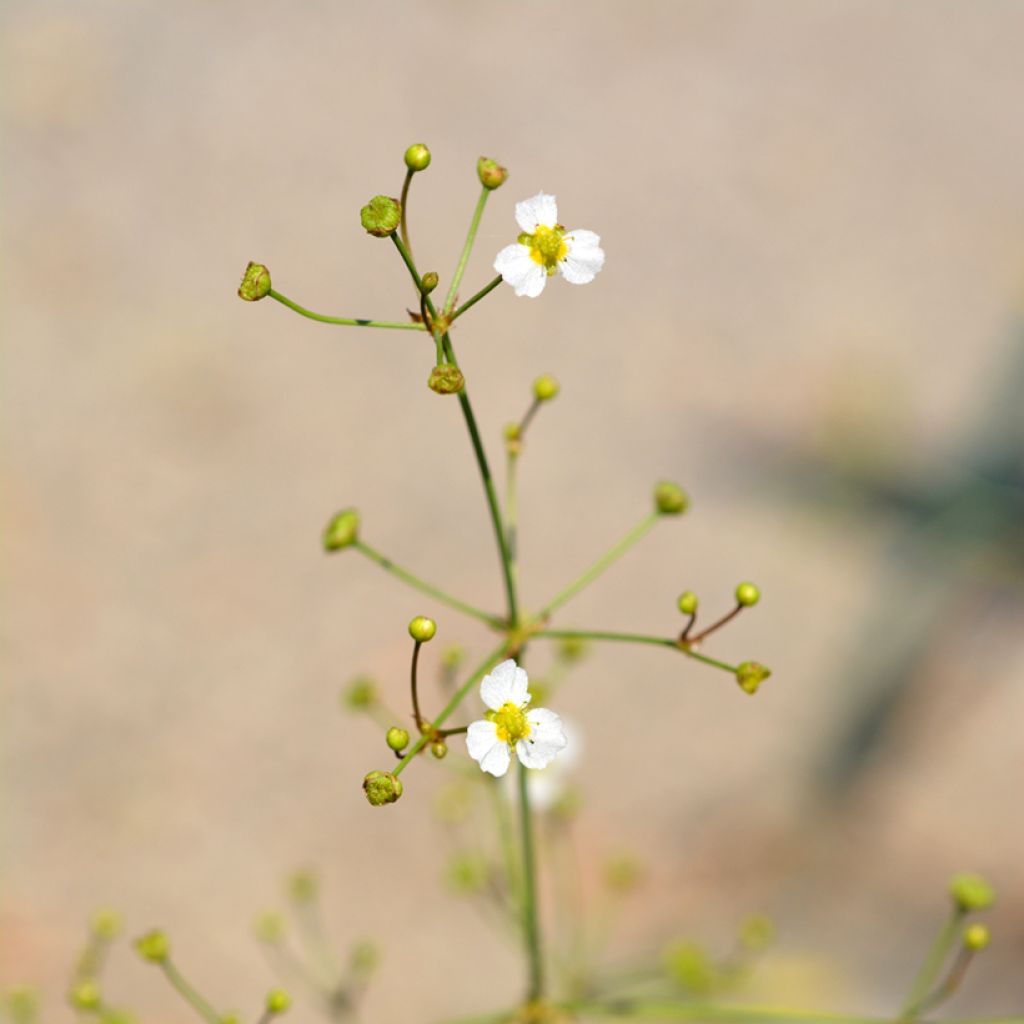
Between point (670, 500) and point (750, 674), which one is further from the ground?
point (670, 500)

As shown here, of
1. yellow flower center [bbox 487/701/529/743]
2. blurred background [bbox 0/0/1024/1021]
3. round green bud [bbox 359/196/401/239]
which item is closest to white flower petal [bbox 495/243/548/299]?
round green bud [bbox 359/196/401/239]

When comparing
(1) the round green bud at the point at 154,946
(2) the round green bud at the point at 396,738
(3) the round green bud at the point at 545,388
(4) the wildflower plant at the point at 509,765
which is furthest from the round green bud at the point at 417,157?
(1) the round green bud at the point at 154,946

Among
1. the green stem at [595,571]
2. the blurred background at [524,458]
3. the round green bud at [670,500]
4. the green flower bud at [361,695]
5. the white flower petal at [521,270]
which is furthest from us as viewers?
the blurred background at [524,458]

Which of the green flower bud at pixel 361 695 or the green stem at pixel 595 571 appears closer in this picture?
the green stem at pixel 595 571

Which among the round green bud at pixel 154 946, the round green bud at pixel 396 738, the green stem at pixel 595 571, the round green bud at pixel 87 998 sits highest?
the green stem at pixel 595 571

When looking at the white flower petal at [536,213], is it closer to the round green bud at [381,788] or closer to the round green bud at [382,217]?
the round green bud at [382,217]

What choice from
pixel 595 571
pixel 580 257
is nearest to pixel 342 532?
pixel 595 571

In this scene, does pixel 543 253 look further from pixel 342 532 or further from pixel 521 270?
pixel 342 532

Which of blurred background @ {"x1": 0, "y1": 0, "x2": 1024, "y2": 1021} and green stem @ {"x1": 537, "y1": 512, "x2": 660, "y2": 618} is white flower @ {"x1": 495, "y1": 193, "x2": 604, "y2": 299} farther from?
A: blurred background @ {"x1": 0, "y1": 0, "x2": 1024, "y2": 1021}
